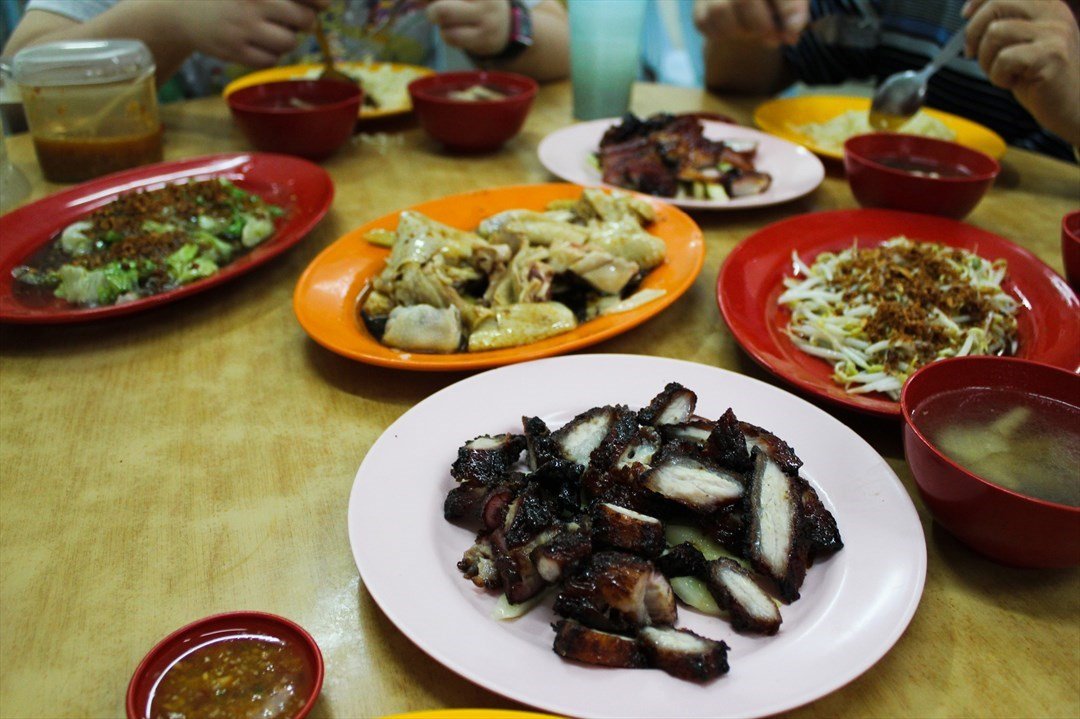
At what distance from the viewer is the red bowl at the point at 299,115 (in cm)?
280

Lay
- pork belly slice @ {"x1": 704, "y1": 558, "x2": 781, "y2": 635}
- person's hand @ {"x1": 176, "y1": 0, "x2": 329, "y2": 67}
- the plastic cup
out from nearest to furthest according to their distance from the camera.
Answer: pork belly slice @ {"x1": 704, "y1": 558, "x2": 781, "y2": 635}
person's hand @ {"x1": 176, "y1": 0, "x2": 329, "y2": 67}
the plastic cup

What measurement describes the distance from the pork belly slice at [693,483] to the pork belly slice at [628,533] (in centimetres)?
7

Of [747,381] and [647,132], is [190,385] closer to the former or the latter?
[747,381]

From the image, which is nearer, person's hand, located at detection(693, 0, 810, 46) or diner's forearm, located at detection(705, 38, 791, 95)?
person's hand, located at detection(693, 0, 810, 46)

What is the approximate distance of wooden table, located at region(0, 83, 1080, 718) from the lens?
41.9 inches

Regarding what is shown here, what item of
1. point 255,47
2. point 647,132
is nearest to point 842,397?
point 647,132

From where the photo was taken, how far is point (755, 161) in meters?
2.82

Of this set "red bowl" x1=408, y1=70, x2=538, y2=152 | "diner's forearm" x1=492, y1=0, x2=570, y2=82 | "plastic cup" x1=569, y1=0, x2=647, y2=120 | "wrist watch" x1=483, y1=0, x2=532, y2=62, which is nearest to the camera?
"red bowl" x1=408, y1=70, x2=538, y2=152

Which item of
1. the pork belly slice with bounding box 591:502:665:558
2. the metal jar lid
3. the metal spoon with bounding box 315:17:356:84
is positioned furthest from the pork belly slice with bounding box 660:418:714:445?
the metal spoon with bounding box 315:17:356:84

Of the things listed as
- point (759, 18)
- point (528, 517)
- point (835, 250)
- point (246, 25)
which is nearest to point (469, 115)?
point (246, 25)

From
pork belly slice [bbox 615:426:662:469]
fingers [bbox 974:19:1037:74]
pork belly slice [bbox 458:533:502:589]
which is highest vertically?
fingers [bbox 974:19:1037:74]

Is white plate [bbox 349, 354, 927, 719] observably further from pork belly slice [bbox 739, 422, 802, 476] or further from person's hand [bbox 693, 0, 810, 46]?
person's hand [bbox 693, 0, 810, 46]

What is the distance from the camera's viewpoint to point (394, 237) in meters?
Answer: 2.15

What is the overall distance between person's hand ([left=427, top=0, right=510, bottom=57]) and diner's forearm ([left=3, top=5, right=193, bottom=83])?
114 cm
